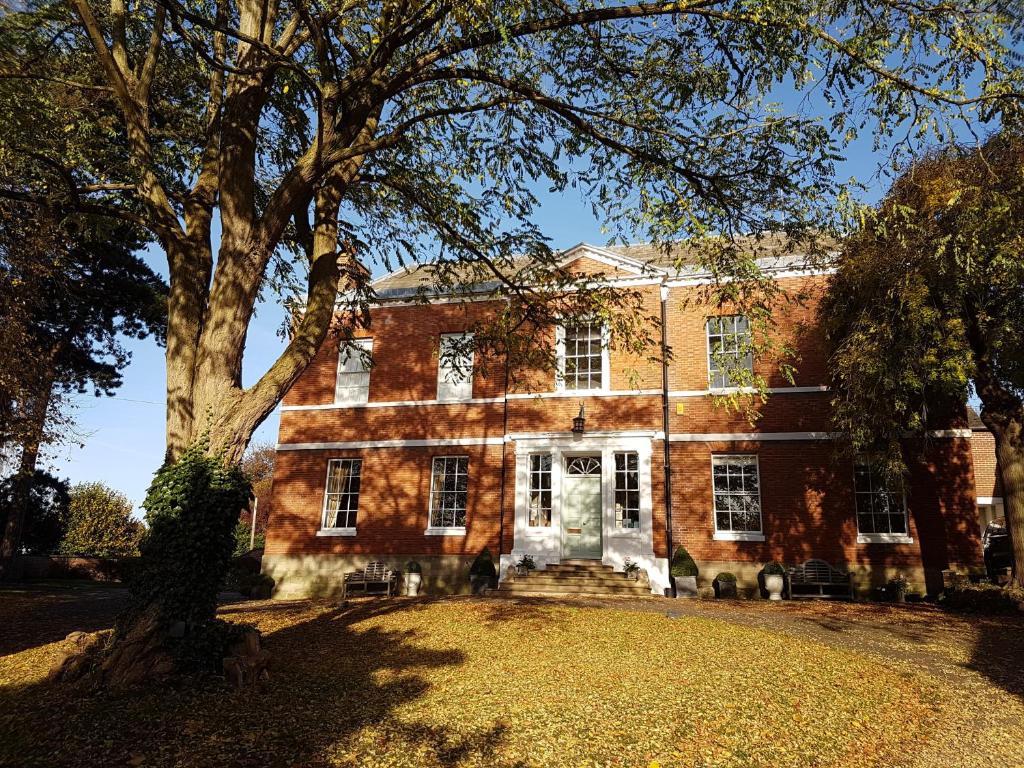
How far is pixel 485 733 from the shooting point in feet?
17.4

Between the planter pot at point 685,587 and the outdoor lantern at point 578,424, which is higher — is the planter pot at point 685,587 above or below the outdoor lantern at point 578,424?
below

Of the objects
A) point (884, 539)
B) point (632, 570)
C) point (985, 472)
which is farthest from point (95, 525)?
point (985, 472)

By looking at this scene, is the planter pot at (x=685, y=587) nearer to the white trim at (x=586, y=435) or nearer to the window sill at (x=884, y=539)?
the white trim at (x=586, y=435)

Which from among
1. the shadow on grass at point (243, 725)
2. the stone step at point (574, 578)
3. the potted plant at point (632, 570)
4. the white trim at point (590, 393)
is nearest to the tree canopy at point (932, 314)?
the white trim at point (590, 393)

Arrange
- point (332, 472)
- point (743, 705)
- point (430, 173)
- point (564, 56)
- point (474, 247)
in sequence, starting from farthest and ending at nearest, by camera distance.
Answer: point (332, 472), point (430, 173), point (474, 247), point (564, 56), point (743, 705)

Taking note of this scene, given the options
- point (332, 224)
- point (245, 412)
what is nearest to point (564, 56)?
point (332, 224)

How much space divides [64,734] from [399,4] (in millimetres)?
7248

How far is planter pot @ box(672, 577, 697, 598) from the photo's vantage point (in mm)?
14805

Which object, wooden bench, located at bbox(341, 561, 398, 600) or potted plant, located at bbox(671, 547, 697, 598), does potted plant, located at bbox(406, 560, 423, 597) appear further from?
potted plant, located at bbox(671, 547, 697, 598)

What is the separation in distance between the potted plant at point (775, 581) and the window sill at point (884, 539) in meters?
2.12

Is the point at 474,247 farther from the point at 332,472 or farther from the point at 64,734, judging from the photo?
the point at 332,472

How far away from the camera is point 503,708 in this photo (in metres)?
5.96

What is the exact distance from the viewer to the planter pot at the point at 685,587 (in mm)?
14805

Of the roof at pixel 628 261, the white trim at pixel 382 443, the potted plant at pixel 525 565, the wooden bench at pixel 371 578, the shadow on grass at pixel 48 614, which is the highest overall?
the roof at pixel 628 261
